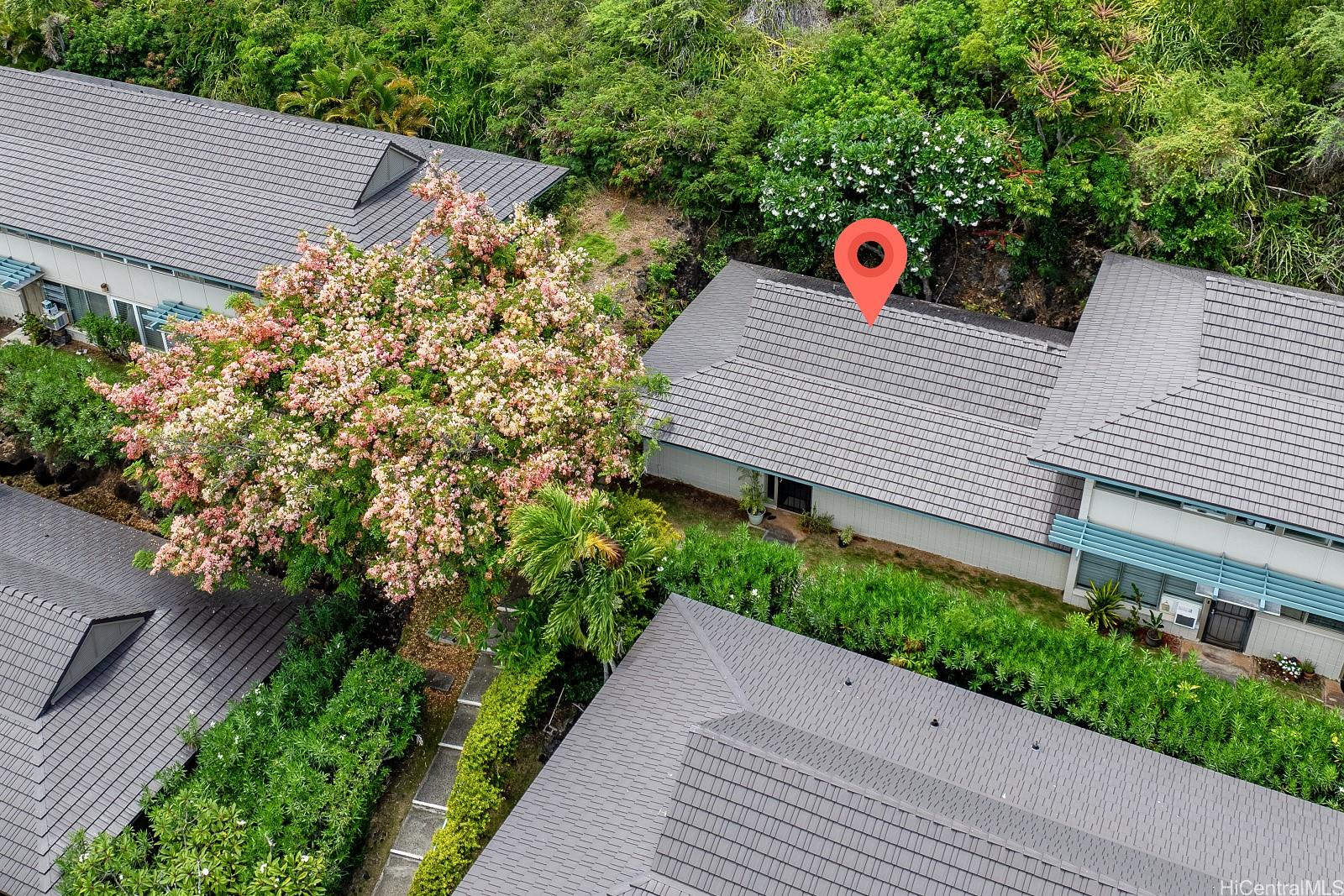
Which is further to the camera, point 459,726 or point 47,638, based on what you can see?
point 459,726

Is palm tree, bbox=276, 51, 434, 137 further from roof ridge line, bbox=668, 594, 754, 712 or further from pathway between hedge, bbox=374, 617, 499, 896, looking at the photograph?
roof ridge line, bbox=668, 594, 754, 712

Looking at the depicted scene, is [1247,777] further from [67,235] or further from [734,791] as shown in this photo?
[67,235]

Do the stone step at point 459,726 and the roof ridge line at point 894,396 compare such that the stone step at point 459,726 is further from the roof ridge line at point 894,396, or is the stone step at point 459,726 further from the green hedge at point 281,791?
the roof ridge line at point 894,396

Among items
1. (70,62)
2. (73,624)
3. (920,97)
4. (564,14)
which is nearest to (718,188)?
(920,97)

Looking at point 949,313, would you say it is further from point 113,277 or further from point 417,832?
point 113,277

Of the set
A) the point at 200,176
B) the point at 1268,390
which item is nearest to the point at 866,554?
the point at 1268,390

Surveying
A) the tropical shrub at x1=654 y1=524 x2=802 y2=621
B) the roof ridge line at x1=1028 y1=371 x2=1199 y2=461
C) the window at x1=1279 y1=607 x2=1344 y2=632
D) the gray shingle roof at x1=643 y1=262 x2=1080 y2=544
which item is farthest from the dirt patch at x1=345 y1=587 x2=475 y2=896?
the window at x1=1279 y1=607 x2=1344 y2=632
